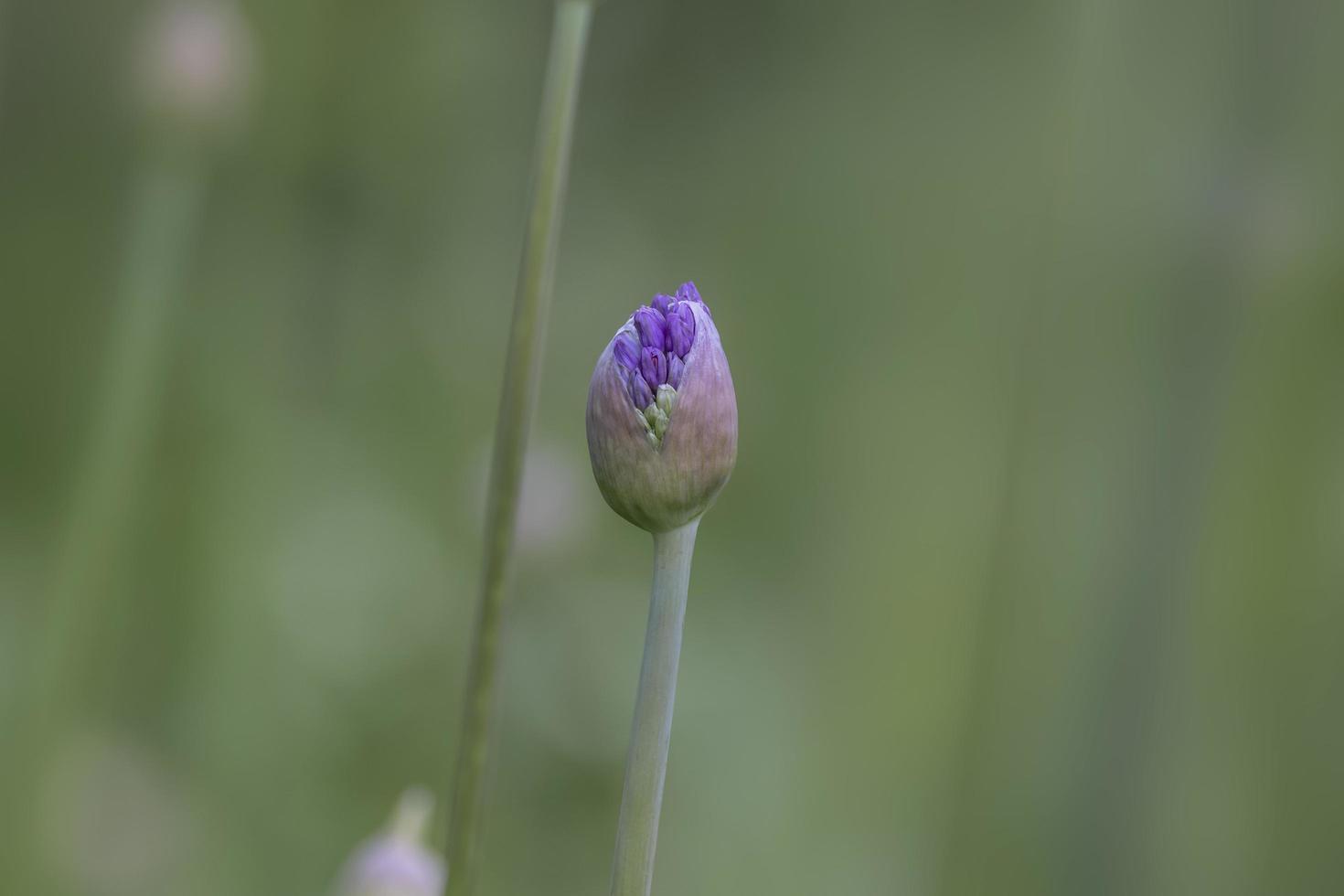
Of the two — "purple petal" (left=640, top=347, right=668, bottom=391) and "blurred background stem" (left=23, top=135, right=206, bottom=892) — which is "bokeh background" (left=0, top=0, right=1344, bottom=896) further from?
"purple petal" (left=640, top=347, right=668, bottom=391)

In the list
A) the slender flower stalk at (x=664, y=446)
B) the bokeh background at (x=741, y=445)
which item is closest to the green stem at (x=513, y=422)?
the slender flower stalk at (x=664, y=446)

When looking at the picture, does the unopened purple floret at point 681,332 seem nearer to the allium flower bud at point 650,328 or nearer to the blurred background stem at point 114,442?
the allium flower bud at point 650,328

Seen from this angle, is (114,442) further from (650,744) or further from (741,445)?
(741,445)

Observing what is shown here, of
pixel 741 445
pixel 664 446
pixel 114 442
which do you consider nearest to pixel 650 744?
pixel 664 446

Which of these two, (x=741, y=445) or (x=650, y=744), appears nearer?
(x=650, y=744)

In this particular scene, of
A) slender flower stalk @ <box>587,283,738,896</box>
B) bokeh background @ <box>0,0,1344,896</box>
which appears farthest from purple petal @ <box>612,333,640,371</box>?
bokeh background @ <box>0,0,1344,896</box>

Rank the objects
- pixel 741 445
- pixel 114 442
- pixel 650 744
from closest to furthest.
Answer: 1. pixel 650 744
2. pixel 114 442
3. pixel 741 445

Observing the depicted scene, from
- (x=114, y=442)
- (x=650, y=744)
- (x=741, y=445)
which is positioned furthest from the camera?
(x=741, y=445)

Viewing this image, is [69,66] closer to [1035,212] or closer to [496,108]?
[496,108]
